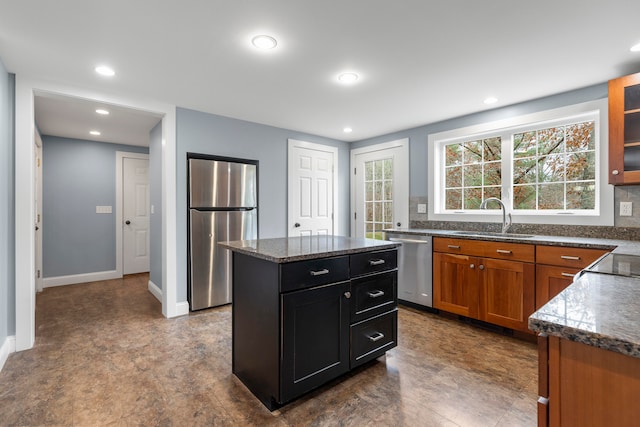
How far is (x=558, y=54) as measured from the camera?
2.24 meters

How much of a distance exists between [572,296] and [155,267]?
4.44m

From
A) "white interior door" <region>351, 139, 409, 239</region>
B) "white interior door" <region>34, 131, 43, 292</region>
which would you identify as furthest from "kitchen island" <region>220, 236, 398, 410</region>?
"white interior door" <region>34, 131, 43, 292</region>

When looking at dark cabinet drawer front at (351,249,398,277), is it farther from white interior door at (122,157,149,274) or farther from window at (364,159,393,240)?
white interior door at (122,157,149,274)

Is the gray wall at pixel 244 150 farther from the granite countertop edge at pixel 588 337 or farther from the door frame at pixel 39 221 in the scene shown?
the granite countertop edge at pixel 588 337

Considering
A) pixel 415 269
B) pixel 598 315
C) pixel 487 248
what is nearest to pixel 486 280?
pixel 487 248

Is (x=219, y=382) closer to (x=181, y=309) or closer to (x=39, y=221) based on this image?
(x=181, y=309)

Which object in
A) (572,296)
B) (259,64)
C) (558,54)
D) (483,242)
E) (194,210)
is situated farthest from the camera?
(194,210)

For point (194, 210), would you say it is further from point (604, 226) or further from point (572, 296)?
point (604, 226)

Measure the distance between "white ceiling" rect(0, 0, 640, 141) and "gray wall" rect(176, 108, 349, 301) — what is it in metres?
0.36

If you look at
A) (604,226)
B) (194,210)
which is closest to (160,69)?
(194,210)

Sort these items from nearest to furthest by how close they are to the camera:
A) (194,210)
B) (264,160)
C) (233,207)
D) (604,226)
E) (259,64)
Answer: (259,64), (604,226), (194,210), (233,207), (264,160)

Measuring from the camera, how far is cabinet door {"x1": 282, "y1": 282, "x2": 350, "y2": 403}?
171 centimetres

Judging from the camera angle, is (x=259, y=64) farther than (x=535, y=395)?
Yes

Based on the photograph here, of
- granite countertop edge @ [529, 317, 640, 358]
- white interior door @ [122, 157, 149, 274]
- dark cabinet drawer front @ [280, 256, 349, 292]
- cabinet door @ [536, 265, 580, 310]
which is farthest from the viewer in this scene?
white interior door @ [122, 157, 149, 274]
